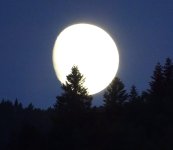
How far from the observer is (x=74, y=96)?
70.6m

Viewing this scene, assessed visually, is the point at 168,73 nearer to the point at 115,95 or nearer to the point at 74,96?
the point at 115,95

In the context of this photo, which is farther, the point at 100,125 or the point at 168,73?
the point at 168,73

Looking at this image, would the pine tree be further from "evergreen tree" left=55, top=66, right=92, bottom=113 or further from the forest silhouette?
"evergreen tree" left=55, top=66, right=92, bottom=113

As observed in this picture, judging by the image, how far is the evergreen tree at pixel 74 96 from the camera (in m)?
69.1

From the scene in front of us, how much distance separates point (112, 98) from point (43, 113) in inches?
4534

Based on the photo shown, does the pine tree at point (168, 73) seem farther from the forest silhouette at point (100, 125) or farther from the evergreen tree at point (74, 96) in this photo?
the evergreen tree at point (74, 96)

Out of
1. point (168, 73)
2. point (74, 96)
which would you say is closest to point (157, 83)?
point (168, 73)

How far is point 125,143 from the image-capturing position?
60.7 m

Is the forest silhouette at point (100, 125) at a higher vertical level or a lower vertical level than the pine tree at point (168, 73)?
lower

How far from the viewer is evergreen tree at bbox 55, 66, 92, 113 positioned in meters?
69.1

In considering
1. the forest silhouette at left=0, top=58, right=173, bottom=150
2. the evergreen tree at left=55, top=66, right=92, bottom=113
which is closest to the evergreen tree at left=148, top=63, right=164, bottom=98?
the forest silhouette at left=0, top=58, right=173, bottom=150

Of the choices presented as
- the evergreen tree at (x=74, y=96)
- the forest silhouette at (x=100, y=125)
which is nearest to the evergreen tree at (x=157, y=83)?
the forest silhouette at (x=100, y=125)

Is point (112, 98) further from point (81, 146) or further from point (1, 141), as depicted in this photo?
point (1, 141)

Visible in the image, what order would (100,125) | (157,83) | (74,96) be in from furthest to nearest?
(157,83) < (74,96) < (100,125)
